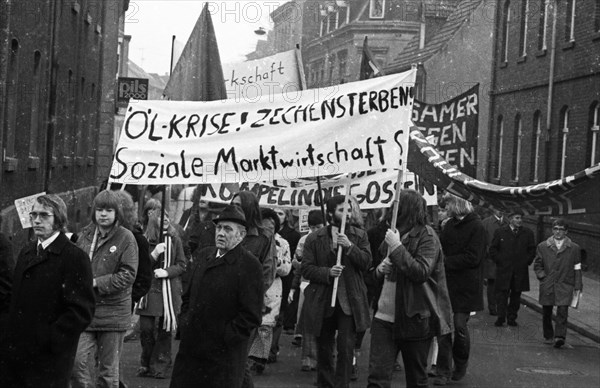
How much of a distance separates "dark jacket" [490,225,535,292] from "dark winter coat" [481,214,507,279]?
41cm

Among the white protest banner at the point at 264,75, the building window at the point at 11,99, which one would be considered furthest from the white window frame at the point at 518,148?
the building window at the point at 11,99

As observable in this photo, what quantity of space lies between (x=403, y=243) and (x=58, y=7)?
14.2 meters

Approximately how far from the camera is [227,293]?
6805mm

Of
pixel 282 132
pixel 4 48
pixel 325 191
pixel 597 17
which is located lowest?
pixel 325 191

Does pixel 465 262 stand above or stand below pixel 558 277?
above

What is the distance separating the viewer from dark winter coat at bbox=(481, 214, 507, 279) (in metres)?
18.4

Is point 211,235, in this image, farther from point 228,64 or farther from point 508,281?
point 508,281

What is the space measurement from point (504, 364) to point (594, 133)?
15.4m

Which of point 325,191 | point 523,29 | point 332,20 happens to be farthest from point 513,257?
point 332,20

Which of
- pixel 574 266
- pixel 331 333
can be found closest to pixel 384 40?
pixel 574 266

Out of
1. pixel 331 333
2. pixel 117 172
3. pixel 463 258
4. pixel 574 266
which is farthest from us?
pixel 574 266

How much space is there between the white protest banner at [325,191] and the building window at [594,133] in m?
13.3

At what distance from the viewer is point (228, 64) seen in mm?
16500

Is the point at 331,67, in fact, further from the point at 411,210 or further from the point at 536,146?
the point at 411,210
